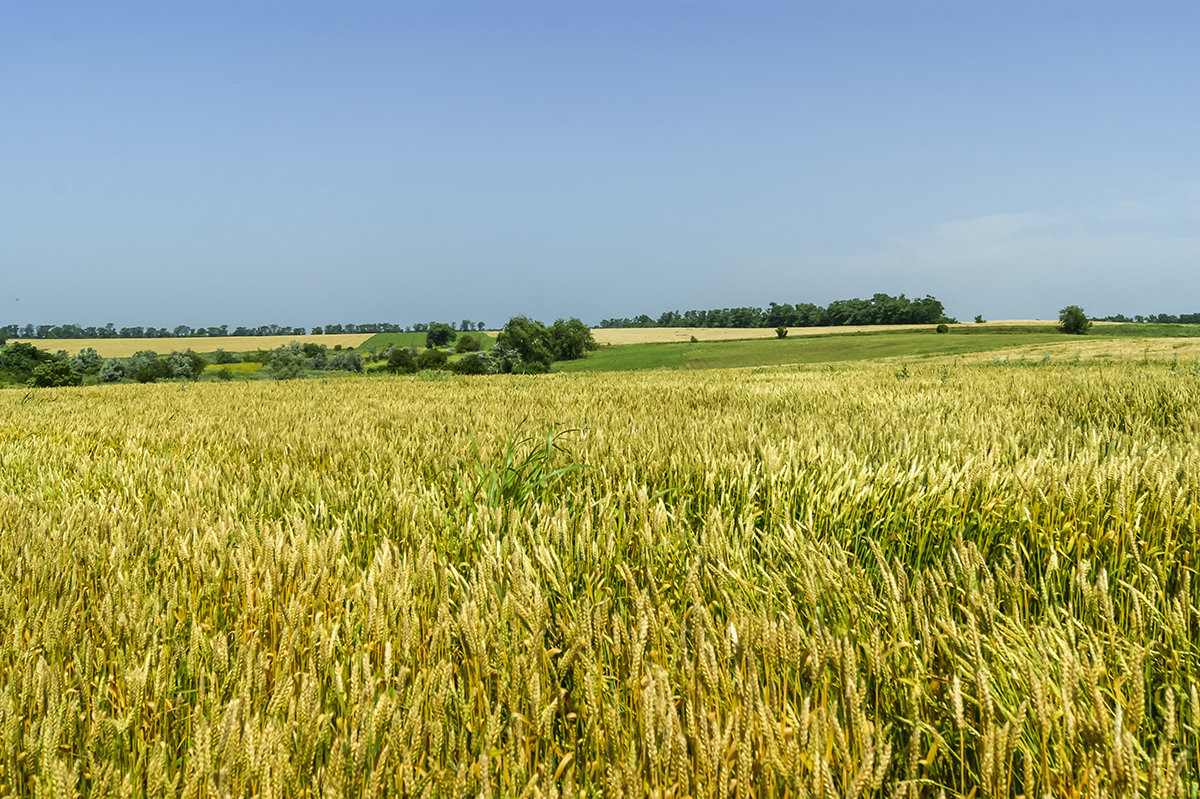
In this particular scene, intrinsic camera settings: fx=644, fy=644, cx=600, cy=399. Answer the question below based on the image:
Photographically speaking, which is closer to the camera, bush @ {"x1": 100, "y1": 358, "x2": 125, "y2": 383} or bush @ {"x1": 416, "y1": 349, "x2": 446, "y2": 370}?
bush @ {"x1": 100, "y1": 358, "x2": 125, "y2": 383}

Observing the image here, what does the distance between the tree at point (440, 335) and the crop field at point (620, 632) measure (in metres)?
107

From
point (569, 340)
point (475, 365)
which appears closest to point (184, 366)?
point (475, 365)

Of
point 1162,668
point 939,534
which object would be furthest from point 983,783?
point 939,534

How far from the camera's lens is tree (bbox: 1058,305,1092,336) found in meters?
82.6

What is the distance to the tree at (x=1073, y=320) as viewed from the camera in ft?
271

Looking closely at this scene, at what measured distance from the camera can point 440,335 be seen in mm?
108625

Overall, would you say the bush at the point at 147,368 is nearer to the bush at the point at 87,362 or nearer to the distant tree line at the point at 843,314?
the bush at the point at 87,362

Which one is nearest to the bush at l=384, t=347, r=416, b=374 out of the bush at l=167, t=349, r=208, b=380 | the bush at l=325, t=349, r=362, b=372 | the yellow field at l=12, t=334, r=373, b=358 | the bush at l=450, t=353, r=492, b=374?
the bush at l=325, t=349, r=362, b=372

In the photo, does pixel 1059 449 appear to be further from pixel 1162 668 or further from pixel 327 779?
pixel 327 779

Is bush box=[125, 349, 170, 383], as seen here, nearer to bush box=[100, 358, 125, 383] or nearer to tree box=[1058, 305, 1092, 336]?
bush box=[100, 358, 125, 383]

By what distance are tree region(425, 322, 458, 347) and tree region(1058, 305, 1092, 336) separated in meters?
89.1

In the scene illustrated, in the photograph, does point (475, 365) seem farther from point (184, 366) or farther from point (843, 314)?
point (843, 314)

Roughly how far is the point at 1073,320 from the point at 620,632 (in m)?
103

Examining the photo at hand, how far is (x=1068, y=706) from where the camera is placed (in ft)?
3.09
